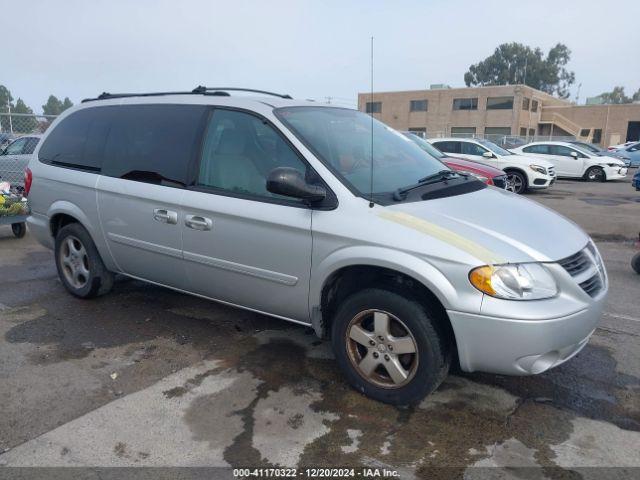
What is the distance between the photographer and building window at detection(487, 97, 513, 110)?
4756cm

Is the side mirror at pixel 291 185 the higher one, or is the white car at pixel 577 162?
the side mirror at pixel 291 185

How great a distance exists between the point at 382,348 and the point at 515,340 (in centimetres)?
78

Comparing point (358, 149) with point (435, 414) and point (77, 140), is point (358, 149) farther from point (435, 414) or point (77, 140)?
point (77, 140)

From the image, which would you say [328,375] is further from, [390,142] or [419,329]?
[390,142]

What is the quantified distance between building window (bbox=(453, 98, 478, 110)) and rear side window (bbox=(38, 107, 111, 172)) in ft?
162

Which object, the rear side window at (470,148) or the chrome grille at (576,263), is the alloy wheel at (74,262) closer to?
the chrome grille at (576,263)

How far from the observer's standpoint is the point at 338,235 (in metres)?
3.17

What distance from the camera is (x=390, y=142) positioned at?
4176 mm

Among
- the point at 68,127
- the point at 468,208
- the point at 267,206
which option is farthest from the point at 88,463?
the point at 68,127

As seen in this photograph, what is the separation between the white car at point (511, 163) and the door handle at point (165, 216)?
11907mm

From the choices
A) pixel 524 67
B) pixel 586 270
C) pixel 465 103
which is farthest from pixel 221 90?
pixel 524 67

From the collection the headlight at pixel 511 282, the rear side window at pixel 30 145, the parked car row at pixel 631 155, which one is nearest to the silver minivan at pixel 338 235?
the headlight at pixel 511 282

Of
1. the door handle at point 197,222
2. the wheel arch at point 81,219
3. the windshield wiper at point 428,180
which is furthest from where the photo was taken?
the wheel arch at point 81,219

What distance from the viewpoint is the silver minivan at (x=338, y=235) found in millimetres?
2830
